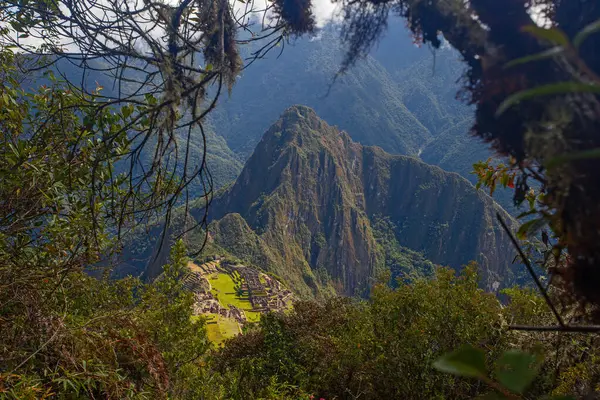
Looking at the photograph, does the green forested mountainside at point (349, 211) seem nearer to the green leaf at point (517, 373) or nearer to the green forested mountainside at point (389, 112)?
the green forested mountainside at point (389, 112)

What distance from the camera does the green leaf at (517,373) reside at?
1.20 feet

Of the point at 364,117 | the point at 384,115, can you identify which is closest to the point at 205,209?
the point at 384,115

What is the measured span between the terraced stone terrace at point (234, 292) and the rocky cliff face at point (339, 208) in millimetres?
25658

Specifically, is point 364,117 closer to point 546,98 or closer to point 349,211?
point 349,211

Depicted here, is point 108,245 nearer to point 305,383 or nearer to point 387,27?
point 387,27

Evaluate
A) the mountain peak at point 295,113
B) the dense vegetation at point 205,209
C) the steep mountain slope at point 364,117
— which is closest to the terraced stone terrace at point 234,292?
the dense vegetation at point 205,209

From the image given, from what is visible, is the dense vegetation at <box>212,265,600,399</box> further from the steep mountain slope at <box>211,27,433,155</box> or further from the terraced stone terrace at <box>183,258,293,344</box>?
the steep mountain slope at <box>211,27,433,155</box>

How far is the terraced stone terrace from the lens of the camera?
129ft

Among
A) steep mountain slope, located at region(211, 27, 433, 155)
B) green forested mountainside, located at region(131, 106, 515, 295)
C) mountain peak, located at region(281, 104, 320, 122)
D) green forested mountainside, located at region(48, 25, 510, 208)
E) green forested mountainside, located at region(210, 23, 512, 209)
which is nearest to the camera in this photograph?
green forested mountainside, located at region(131, 106, 515, 295)

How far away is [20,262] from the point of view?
104 inches

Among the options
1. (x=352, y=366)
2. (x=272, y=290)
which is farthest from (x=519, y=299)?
(x=272, y=290)

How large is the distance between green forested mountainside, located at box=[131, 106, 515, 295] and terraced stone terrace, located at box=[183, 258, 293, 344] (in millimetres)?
22939

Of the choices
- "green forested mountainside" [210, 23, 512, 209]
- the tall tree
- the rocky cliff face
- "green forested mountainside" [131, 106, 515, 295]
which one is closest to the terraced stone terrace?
"green forested mountainside" [131, 106, 515, 295]

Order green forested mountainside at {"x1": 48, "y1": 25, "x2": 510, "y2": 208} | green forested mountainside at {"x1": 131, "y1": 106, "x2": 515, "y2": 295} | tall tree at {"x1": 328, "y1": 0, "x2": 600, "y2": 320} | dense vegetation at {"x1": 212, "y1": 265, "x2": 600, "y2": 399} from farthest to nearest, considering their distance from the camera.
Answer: green forested mountainside at {"x1": 48, "y1": 25, "x2": 510, "y2": 208}, green forested mountainside at {"x1": 131, "y1": 106, "x2": 515, "y2": 295}, dense vegetation at {"x1": 212, "y1": 265, "x2": 600, "y2": 399}, tall tree at {"x1": 328, "y1": 0, "x2": 600, "y2": 320}
